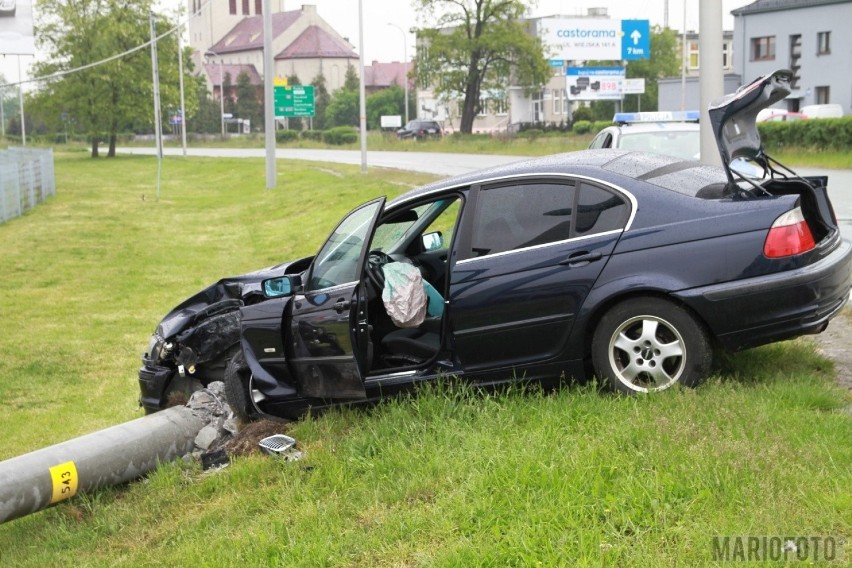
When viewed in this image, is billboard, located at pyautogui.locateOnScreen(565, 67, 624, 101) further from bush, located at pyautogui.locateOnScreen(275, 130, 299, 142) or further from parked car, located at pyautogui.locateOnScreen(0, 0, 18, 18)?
parked car, located at pyautogui.locateOnScreen(0, 0, 18, 18)

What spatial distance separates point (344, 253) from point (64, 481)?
2.20 metres

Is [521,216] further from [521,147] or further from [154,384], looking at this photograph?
[521,147]

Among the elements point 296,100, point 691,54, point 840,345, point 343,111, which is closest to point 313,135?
point 296,100

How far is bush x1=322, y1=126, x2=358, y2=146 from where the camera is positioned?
79750mm

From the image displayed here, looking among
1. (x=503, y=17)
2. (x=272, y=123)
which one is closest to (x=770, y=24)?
(x=503, y=17)

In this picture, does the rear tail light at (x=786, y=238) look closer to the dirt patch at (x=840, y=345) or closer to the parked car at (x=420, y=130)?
the dirt patch at (x=840, y=345)

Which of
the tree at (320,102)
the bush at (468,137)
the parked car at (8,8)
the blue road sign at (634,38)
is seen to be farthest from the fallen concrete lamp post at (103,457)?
the tree at (320,102)

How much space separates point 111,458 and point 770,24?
6192 centimetres

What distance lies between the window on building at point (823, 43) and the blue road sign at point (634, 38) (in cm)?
1465

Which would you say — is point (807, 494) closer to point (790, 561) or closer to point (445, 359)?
point (790, 561)

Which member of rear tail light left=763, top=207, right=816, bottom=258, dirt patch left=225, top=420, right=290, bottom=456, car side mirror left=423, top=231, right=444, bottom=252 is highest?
rear tail light left=763, top=207, right=816, bottom=258

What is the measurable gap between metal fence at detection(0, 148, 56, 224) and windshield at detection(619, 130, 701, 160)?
69.9 feet

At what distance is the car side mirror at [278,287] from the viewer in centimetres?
712

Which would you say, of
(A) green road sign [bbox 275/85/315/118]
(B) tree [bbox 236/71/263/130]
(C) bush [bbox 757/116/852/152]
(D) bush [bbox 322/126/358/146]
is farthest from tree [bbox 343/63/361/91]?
(C) bush [bbox 757/116/852/152]
